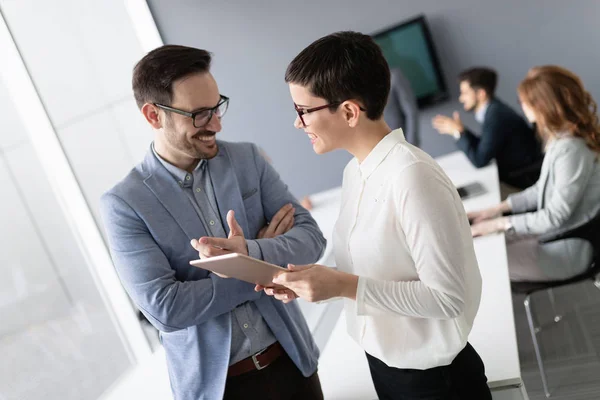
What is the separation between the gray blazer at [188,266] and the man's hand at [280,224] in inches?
0.9

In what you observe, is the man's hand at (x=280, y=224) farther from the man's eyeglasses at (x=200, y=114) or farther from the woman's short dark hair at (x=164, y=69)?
the woman's short dark hair at (x=164, y=69)

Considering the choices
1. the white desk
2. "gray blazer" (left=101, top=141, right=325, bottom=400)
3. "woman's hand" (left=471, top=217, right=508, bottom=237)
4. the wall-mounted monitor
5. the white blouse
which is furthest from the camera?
the wall-mounted monitor

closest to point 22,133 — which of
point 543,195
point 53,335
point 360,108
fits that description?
point 53,335

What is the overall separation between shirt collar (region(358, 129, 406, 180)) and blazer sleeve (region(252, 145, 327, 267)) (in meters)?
0.38

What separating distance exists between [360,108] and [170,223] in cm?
63

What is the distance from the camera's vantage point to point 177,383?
183 centimetres

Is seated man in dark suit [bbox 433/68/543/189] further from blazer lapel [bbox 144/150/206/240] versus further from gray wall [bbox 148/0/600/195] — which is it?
blazer lapel [bbox 144/150/206/240]

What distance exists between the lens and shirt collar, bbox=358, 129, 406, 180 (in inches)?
60.0

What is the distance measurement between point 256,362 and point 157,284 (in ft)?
1.17

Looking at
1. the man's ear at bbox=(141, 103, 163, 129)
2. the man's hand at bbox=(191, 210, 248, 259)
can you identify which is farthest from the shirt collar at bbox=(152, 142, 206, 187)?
the man's hand at bbox=(191, 210, 248, 259)

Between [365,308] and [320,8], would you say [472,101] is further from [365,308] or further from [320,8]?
[365,308]

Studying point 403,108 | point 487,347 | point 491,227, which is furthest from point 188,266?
point 403,108

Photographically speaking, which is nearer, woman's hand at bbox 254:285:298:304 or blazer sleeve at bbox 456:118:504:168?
woman's hand at bbox 254:285:298:304

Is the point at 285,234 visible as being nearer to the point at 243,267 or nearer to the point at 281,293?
the point at 281,293
